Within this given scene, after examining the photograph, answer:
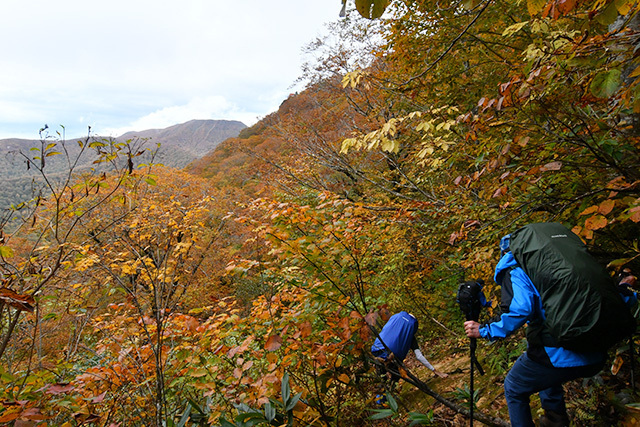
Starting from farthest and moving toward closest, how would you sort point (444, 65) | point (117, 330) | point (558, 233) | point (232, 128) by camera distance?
point (232, 128)
point (444, 65)
point (117, 330)
point (558, 233)

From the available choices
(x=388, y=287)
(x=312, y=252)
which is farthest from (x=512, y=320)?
(x=388, y=287)

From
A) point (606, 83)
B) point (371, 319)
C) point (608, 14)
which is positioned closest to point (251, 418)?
point (371, 319)

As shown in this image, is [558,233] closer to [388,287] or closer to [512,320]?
[512,320]

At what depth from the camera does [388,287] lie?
5.66 metres

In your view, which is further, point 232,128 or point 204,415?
point 232,128

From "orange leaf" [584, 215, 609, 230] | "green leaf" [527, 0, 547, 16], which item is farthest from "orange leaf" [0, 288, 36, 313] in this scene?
"orange leaf" [584, 215, 609, 230]

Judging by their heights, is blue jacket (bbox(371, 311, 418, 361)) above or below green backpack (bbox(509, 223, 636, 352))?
below

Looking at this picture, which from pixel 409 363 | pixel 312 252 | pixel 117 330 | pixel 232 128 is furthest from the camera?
pixel 232 128

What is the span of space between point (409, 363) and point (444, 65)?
505 centimetres

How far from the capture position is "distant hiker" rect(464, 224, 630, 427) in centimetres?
186

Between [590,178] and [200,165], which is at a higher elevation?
[200,165]

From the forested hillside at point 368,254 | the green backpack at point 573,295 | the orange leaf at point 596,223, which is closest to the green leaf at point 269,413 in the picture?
the forested hillside at point 368,254

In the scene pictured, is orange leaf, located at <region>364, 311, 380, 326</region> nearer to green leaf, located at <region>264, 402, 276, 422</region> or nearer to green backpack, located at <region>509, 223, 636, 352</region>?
green leaf, located at <region>264, 402, 276, 422</region>

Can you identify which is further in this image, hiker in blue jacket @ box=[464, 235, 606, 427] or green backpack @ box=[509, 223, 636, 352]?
hiker in blue jacket @ box=[464, 235, 606, 427]
